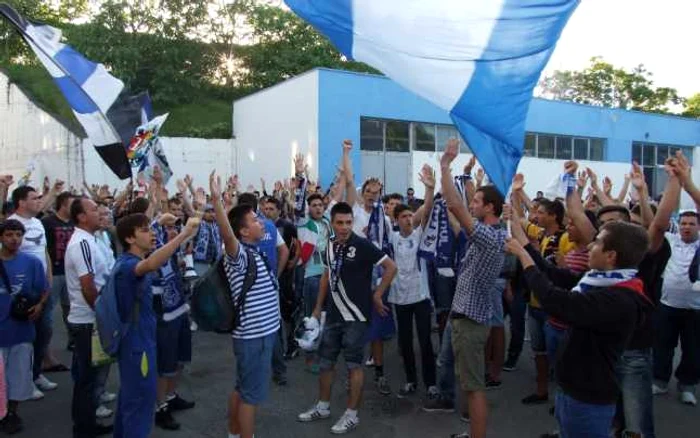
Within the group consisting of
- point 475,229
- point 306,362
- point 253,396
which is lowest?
point 306,362

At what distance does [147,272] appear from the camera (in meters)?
3.61

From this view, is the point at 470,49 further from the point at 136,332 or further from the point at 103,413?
the point at 103,413

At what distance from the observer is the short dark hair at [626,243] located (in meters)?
2.70

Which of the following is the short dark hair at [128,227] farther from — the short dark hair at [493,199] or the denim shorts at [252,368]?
the short dark hair at [493,199]

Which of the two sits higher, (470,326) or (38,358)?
(470,326)

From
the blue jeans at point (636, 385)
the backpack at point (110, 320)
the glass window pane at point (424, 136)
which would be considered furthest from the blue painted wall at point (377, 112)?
the backpack at point (110, 320)

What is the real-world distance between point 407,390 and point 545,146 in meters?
21.4

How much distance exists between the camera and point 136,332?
12.2 feet

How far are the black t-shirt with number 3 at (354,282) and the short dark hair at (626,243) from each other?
222 centimetres

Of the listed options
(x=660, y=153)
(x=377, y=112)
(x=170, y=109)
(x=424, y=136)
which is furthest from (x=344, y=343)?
(x=660, y=153)

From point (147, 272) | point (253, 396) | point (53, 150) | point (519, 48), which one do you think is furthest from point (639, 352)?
point (53, 150)

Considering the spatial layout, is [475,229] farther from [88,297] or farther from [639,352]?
[88,297]

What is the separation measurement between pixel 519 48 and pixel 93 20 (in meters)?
29.0

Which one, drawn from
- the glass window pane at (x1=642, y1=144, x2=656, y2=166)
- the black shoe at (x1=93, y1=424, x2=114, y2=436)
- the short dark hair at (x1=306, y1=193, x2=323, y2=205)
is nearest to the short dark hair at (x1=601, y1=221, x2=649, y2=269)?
the black shoe at (x1=93, y1=424, x2=114, y2=436)
